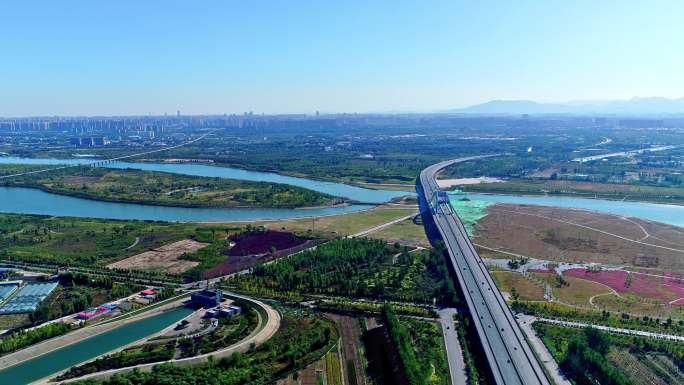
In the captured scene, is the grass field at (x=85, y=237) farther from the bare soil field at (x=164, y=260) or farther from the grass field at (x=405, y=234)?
Answer: the grass field at (x=405, y=234)

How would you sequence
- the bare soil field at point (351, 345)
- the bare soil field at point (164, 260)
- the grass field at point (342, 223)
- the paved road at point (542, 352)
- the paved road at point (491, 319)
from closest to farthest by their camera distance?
the paved road at point (491, 319) < the paved road at point (542, 352) < the bare soil field at point (351, 345) < the bare soil field at point (164, 260) < the grass field at point (342, 223)

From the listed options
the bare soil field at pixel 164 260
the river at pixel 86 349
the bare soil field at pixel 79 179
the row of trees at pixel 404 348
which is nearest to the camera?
the row of trees at pixel 404 348

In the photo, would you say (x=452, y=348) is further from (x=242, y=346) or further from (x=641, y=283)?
(x=641, y=283)

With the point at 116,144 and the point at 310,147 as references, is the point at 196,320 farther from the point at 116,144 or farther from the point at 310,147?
the point at 116,144

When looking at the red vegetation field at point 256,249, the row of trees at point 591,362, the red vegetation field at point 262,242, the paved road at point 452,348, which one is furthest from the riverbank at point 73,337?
the row of trees at point 591,362

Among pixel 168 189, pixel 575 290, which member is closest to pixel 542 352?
pixel 575 290

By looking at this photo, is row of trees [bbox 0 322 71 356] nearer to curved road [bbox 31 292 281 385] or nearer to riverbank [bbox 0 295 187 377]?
riverbank [bbox 0 295 187 377]
